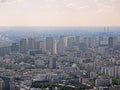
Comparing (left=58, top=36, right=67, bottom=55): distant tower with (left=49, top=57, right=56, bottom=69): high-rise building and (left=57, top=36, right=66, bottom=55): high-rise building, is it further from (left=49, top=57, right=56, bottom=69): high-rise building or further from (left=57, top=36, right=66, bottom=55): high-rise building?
(left=49, top=57, right=56, bottom=69): high-rise building

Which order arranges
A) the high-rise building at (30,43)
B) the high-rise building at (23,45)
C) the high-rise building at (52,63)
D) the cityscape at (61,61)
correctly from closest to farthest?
the cityscape at (61,61) < the high-rise building at (52,63) < the high-rise building at (23,45) < the high-rise building at (30,43)

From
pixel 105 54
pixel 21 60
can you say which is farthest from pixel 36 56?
pixel 105 54

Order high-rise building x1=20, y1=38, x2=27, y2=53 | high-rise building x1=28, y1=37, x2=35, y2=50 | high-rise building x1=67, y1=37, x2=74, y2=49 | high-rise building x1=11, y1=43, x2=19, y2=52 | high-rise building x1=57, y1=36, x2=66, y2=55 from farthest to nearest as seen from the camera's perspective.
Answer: high-rise building x1=67, y1=37, x2=74, y2=49, high-rise building x1=28, y1=37, x2=35, y2=50, high-rise building x1=57, y1=36, x2=66, y2=55, high-rise building x1=20, y1=38, x2=27, y2=53, high-rise building x1=11, y1=43, x2=19, y2=52

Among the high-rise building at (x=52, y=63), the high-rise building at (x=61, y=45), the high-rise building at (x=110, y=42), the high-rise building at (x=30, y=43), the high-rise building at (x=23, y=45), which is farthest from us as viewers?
the high-rise building at (x=110, y=42)

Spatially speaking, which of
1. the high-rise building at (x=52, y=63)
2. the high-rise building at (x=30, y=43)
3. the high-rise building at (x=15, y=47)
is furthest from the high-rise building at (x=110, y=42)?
the high-rise building at (x=15, y=47)

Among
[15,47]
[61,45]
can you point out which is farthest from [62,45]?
[15,47]

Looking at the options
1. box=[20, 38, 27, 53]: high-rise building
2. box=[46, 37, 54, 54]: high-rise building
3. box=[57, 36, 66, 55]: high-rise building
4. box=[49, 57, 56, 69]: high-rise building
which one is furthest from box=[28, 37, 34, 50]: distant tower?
box=[49, 57, 56, 69]: high-rise building

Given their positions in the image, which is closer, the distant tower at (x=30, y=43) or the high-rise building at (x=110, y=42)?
the distant tower at (x=30, y=43)

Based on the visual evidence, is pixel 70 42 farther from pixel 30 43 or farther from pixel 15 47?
pixel 15 47

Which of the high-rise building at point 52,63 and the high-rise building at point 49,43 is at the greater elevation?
the high-rise building at point 49,43

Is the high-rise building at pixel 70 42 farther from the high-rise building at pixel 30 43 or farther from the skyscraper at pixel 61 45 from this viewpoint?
the high-rise building at pixel 30 43
